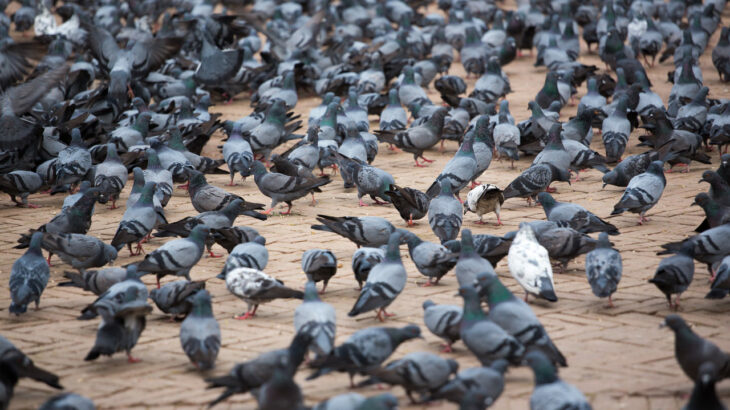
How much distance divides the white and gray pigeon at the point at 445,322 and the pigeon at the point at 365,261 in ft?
3.60

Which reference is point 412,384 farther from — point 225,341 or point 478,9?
point 478,9

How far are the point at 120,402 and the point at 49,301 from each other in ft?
7.74

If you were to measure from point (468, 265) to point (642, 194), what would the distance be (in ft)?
9.73

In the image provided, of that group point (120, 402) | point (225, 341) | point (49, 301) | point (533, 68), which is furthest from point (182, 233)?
point (533, 68)

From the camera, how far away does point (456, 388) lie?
15.4 ft

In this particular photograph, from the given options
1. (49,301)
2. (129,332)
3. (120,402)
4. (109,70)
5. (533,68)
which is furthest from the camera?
(533,68)

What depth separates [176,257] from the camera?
23.0 ft

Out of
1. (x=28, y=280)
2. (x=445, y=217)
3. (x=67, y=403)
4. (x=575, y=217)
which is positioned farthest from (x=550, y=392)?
(x=28, y=280)

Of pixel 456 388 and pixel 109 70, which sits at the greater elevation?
pixel 456 388

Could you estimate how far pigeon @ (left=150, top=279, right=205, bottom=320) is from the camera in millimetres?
6332

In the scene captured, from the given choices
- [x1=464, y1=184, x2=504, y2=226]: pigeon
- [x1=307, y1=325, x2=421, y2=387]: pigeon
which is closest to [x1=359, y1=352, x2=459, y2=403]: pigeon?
[x1=307, y1=325, x2=421, y2=387]: pigeon

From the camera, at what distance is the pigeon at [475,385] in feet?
15.2

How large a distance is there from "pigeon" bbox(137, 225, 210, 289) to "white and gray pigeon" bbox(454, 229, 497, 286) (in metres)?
2.10

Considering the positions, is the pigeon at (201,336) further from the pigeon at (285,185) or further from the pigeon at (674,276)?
the pigeon at (285,185)
